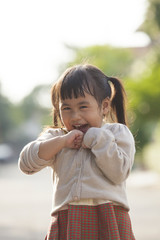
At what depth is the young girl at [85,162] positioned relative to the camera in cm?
307

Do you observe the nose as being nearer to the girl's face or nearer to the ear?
the girl's face

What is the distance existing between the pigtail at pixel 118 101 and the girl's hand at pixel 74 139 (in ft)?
1.41

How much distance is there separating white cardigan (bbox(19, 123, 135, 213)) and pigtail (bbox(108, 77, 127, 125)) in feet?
0.94

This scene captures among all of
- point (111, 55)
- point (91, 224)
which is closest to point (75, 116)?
point (91, 224)

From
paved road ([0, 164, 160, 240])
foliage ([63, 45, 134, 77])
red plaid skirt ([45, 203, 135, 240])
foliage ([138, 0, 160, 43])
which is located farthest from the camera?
foliage ([63, 45, 134, 77])

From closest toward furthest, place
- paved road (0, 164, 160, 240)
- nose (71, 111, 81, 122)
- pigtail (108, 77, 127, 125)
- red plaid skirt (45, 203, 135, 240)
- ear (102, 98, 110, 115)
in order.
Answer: red plaid skirt (45, 203, 135, 240) → nose (71, 111, 81, 122) → ear (102, 98, 110, 115) → pigtail (108, 77, 127, 125) → paved road (0, 164, 160, 240)

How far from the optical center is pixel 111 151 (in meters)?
3.08

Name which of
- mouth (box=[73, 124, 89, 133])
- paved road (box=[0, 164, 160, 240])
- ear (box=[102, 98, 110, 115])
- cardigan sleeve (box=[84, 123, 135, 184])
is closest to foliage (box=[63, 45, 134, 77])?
paved road (box=[0, 164, 160, 240])

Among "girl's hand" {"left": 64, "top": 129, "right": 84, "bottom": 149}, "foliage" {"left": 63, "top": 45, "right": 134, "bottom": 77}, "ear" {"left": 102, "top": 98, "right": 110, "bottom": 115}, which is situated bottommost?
"girl's hand" {"left": 64, "top": 129, "right": 84, "bottom": 149}

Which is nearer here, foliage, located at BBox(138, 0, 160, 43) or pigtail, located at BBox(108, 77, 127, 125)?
pigtail, located at BBox(108, 77, 127, 125)

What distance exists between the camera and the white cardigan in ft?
10.1

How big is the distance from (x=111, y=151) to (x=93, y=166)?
15 cm

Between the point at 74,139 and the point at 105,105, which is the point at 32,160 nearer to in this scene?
the point at 74,139

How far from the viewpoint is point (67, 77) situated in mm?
3258
